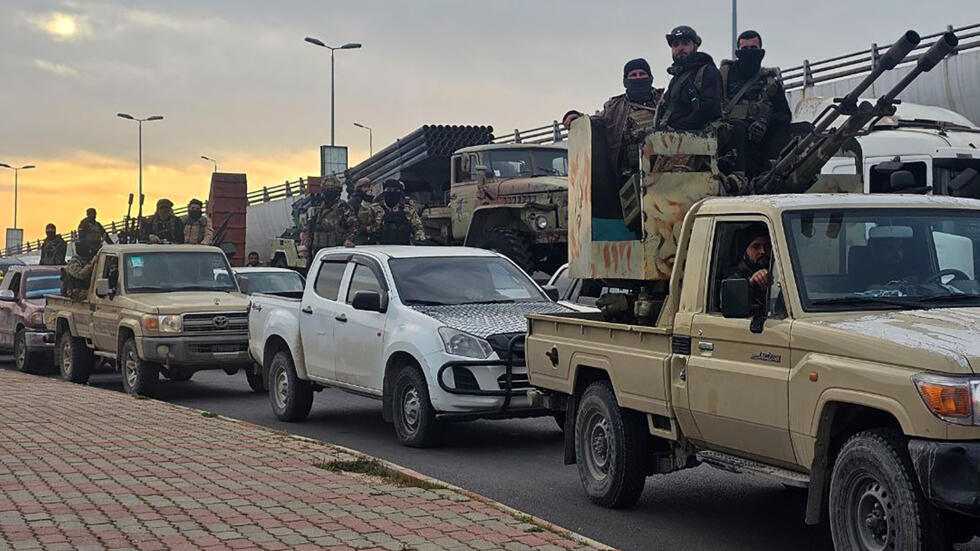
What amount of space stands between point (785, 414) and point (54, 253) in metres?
23.6

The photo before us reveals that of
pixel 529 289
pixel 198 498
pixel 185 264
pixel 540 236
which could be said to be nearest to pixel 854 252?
pixel 198 498

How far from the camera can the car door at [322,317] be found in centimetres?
1306

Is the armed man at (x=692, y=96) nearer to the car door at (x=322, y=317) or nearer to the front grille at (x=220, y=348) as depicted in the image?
the car door at (x=322, y=317)

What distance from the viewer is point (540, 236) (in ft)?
70.0

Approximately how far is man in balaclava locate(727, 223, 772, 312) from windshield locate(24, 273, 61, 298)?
54.5 ft

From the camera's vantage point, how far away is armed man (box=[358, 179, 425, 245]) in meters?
23.4

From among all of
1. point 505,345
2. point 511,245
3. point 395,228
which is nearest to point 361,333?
point 505,345

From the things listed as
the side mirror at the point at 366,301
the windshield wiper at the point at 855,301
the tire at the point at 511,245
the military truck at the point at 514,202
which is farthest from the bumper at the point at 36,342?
the windshield wiper at the point at 855,301

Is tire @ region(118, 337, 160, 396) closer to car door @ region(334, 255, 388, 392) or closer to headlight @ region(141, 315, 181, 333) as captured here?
headlight @ region(141, 315, 181, 333)

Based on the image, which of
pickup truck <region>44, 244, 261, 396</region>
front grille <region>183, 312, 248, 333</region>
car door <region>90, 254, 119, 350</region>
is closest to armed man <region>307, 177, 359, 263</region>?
pickup truck <region>44, 244, 261, 396</region>

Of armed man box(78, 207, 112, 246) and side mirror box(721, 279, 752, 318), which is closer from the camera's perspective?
side mirror box(721, 279, 752, 318)

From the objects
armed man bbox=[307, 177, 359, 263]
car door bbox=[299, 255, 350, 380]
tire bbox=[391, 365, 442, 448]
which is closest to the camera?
tire bbox=[391, 365, 442, 448]

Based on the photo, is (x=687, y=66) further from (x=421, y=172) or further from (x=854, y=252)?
(x=421, y=172)

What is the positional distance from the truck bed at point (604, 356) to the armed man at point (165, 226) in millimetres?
15153
